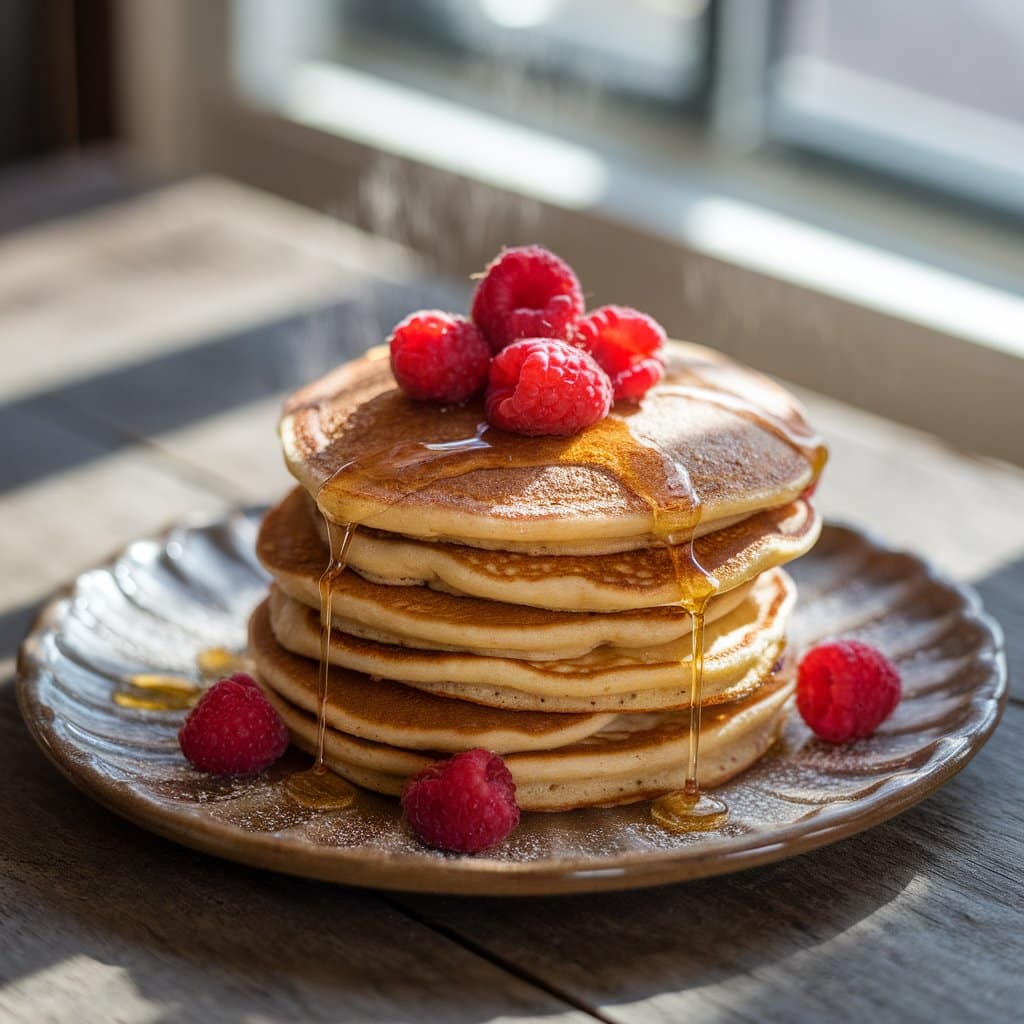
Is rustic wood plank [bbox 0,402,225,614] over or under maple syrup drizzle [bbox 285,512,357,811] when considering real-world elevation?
under

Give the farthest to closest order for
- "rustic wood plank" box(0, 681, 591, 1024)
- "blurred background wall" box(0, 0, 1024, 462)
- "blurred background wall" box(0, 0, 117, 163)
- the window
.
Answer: "blurred background wall" box(0, 0, 117, 163)
the window
"blurred background wall" box(0, 0, 1024, 462)
"rustic wood plank" box(0, 681, 591, 1024)

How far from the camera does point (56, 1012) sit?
3.32 feet

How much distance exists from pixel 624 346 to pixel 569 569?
0.24 metres

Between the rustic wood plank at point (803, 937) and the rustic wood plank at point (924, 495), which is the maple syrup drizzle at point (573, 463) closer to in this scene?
the rustic wood plank at point (803, 937)

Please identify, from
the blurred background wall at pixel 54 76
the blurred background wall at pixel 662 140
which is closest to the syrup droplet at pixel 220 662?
the blurred background wall at pixel 662 140

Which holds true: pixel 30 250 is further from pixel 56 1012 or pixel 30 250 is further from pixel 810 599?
pixel 56 1012

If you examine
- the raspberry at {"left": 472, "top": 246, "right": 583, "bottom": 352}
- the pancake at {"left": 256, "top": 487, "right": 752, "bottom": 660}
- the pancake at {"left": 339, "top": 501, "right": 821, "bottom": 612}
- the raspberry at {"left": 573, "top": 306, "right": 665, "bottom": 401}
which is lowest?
the pancake at {"left": 256, "top": 487, "right": 752, "bottom": 660}

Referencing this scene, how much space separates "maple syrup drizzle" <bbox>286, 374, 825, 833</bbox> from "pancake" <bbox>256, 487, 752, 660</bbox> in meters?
0.02

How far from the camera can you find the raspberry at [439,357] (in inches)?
50.8

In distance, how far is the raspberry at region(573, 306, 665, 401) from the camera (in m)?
1.33

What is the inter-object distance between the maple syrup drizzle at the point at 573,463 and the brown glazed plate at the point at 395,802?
2 centimetres

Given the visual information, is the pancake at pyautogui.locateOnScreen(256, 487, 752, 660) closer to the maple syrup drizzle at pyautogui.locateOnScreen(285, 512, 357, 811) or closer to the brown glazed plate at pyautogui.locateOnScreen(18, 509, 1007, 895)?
the maple syrup drizzle at pyautogui.locateOnScreen(285, 512, 357, 811)

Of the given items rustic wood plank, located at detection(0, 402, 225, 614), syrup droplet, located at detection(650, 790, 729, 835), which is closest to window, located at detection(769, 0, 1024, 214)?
rustic wood plank, located at detection(0, 402, 225, 614)

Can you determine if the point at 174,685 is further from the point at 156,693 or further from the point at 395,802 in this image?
the point at 395,802
